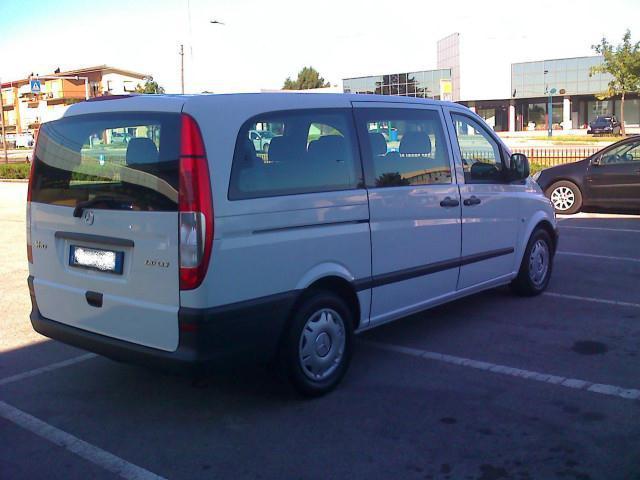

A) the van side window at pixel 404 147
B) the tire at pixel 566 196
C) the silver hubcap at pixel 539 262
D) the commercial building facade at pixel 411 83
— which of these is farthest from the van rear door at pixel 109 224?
the commercial building facade at pixel 411 83

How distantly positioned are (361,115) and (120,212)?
191 centimetres

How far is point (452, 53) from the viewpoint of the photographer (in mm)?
68062

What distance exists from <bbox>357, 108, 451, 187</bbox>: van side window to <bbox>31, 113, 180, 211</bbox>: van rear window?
158 centimetres

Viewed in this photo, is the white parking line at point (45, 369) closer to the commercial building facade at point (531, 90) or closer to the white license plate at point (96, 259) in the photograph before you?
the white license plate at point (96, 259)

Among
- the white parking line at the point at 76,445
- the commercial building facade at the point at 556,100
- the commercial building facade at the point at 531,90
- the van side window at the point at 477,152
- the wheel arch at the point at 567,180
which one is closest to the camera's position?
the white parking line at the point at 76,445

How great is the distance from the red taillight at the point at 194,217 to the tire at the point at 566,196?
10996 millimetres

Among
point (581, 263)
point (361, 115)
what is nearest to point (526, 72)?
point (581, 263)

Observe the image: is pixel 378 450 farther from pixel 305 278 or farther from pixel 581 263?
pixel 581 263

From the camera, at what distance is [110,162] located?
4348 millimetres

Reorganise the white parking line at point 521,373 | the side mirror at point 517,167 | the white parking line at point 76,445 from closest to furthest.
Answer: the white parking line at point 76,445 → the white parking line at point 521,373 → the side mirror at point 517,167

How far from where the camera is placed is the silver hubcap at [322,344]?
4.60 m

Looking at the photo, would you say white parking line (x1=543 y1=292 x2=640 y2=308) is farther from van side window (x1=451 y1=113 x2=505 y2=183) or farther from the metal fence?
the metal fence

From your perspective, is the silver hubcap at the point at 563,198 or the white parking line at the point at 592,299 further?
the silver hubcap at the point at 563,198

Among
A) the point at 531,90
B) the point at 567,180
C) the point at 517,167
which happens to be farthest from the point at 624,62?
the point at 517,167
